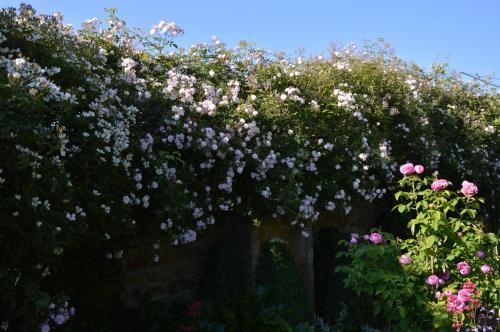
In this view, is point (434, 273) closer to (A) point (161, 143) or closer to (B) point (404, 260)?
(B) point (404, 260)

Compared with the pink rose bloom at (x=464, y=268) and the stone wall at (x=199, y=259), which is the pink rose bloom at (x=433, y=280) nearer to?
the pink rose bloom at (x=464, y=268)

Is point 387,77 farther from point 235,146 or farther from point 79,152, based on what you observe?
point 79,152

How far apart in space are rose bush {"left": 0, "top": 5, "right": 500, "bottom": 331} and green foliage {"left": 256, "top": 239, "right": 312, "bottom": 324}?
0.39 m

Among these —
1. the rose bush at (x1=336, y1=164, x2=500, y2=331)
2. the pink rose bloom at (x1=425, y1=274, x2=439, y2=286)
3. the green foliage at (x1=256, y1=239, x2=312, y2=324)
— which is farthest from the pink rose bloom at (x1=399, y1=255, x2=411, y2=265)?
the green foliage at (x1=256, y1=239, x2=312, y2=324)

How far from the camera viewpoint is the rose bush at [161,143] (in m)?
3.56

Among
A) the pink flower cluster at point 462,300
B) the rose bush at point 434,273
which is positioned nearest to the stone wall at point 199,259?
the rose bush at point 434,273

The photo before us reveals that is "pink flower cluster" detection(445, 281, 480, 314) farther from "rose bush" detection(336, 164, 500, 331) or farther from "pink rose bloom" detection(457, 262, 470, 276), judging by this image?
"pink rose bloom" detection(457, 262, 470, 276)

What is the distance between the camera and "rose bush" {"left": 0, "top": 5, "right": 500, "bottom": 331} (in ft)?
11.7

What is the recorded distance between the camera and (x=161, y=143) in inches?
204

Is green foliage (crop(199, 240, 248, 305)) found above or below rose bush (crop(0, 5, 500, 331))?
below

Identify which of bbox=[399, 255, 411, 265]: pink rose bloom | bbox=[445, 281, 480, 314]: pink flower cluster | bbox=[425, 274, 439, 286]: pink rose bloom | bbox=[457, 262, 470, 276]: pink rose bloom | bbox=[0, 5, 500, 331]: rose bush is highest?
bbox=[0, 5, 500, 331]: rose bush

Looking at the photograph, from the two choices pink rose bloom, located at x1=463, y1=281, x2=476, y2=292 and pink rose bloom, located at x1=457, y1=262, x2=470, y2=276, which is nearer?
pink rose bloom, located at x1=463, y1=281, x2=476, y2=292

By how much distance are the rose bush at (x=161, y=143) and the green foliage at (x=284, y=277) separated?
0.39 m

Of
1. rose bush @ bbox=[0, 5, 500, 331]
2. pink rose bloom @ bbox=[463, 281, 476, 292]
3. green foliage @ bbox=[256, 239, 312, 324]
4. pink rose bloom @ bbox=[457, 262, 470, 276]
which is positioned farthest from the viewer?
green foliage @ bbox=[256, 239, 312, 324]
